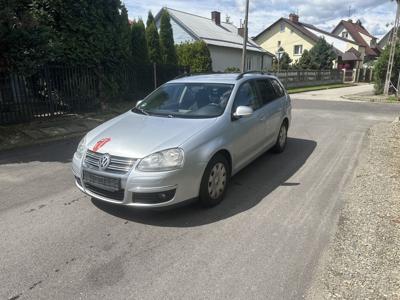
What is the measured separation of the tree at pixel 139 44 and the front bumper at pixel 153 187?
43.7 feet

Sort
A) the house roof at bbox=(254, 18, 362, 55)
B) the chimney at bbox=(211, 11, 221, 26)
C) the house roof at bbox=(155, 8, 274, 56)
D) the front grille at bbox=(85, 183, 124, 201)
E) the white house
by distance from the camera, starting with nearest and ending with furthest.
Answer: the front grille at bbox=(85, 183, 124, 201), the house roof at bbox=(155, 8, 274, 56), the white house, the chimney at bbox=(211, 11, 221, 26), the house roof at bbox=(254, 18, 362, 55)

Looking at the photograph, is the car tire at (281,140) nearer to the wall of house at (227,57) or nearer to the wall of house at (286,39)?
the wall of house at (227,57)

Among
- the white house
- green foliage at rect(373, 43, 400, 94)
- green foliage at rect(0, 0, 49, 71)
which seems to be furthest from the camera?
the white house

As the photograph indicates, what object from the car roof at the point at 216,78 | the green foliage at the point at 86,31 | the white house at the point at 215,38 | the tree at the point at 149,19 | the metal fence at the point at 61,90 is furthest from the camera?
the white house at the point at 215,38

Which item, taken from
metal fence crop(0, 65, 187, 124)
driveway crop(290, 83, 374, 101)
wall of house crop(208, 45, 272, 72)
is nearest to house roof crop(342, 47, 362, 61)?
wall of house crop(208, 45, 272, 72)

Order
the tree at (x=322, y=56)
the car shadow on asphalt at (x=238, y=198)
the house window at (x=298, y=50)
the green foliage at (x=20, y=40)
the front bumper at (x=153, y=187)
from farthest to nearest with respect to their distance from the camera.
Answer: the house window at (x=298, y=50), the tree at (x=322, y=56), the green foliage at (x=20, y=40), the car shadow on asphalt at (x=238, y=198), the front bumper at (x=153, y=187)

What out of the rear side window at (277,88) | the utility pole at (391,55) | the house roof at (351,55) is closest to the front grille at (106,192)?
the rear side window at (277,88)

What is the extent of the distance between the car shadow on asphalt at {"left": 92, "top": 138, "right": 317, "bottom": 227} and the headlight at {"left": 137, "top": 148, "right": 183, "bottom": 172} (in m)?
0.52

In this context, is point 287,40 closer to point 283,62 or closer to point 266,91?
point 283,62

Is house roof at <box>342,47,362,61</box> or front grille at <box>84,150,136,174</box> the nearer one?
front grille at <box>84,150,136,174</box>

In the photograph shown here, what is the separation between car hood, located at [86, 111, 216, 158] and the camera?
3764 mm

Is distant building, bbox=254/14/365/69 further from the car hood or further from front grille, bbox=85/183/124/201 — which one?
front grille, bbox=85/183/124/201

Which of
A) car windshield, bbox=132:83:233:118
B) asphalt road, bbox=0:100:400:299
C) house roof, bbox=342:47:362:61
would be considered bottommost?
asphalt road, bbox=0:100:400:299

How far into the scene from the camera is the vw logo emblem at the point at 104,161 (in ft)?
12.3
